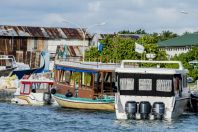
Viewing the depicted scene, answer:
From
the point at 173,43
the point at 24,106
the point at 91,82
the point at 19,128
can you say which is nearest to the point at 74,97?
the point at 91,82

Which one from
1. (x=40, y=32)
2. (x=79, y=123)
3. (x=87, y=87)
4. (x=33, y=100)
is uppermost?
(x=40, y=32)

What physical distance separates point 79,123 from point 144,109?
12.7 ft

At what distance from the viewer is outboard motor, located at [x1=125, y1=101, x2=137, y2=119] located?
146ft

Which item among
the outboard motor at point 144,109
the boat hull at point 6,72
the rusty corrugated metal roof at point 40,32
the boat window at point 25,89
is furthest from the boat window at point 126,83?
the rusty corrugated metal roof at point 40,32

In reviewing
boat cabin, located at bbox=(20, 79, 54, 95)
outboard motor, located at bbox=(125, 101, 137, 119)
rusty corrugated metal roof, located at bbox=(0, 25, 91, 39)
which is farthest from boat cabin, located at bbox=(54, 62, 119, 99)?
rusty corrugated metal roof, located at bbox=(0, 25, 91, 39)

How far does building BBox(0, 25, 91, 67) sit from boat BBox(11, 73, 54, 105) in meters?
59.3

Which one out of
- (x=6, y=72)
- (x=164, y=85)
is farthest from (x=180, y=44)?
(x=164, y=85)

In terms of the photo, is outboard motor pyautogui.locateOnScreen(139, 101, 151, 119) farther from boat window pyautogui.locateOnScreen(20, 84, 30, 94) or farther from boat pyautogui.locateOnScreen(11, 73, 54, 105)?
boat window pyautogui.locateOnScreen(20, 84, 30, 94)

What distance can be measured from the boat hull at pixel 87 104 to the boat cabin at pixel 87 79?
91 centimetres

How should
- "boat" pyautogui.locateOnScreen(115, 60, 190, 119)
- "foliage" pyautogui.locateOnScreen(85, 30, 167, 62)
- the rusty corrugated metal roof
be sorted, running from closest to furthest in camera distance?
"boat" pyautogui.locateOnScreen(115, 60, 190, 119)
"foliage" pyautogui.locateOnScreen(85, 30, 167, 62)
the rusty corrugated metal roof

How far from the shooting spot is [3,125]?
42750 mm

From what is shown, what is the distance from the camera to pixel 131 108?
44500mm

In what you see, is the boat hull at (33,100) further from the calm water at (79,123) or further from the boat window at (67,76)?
the calm water at (79,123)

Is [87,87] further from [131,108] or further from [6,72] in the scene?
[6,72]
